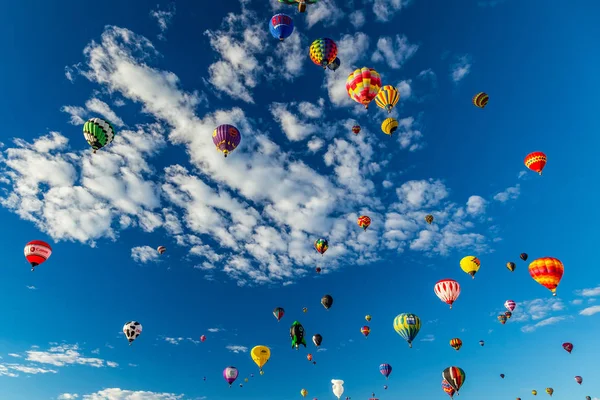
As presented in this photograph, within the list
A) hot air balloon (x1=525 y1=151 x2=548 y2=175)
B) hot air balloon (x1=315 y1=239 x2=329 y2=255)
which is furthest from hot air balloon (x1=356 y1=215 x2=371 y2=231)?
hot air balloon (x1=525 y1=151 x2=548 y2=175)

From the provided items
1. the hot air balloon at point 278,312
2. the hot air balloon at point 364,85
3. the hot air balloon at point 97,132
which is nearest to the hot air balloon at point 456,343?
the hot air balloon at point 278,312

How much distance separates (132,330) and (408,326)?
3396cm

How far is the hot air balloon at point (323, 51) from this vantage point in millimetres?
38781

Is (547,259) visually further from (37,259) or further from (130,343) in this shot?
(37,259)

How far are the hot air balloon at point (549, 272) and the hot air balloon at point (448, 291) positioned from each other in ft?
27.4

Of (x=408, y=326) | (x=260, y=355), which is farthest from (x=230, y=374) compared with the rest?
(x=408, y=326)

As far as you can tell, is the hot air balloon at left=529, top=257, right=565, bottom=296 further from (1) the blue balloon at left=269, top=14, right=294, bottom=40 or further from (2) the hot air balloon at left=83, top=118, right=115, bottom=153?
(2) the hot air balloon at left=83, top=118, right=115, bottom=153

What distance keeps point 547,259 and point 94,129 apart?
4944 centimetres

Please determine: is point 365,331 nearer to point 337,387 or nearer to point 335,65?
point 337,387

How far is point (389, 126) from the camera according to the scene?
4462 cm

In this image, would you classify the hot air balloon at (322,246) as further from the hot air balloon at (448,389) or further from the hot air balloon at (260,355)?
the hot air balloon at (448,389)

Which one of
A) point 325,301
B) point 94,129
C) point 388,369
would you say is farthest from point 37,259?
point 388,369

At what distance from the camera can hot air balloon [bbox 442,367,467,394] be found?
38.1 metres

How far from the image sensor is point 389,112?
133 feet
